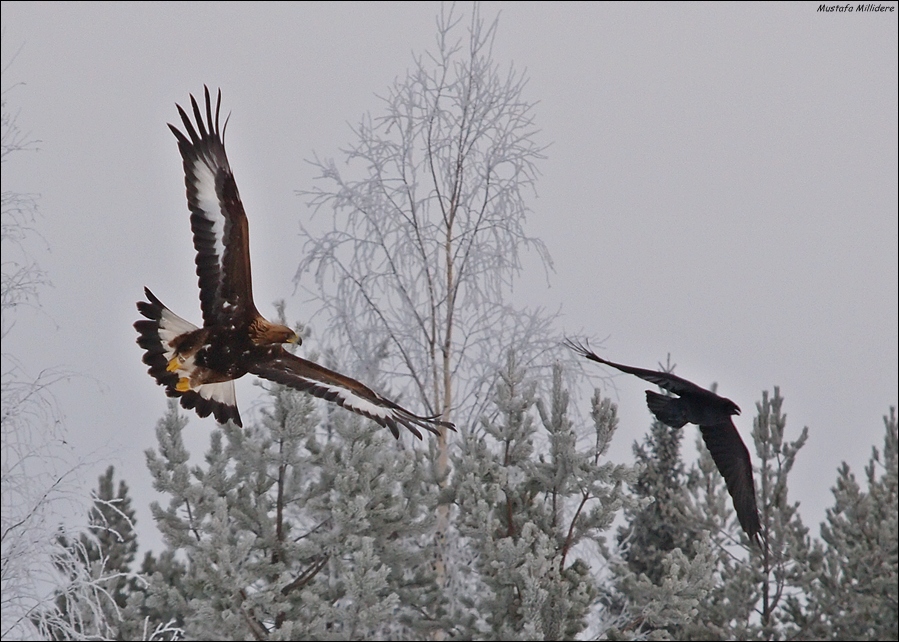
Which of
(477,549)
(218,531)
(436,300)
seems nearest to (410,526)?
(477,549)

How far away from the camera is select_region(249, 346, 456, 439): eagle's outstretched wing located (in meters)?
6.60

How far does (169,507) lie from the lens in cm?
1269

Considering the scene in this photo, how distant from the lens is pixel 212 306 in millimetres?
6156

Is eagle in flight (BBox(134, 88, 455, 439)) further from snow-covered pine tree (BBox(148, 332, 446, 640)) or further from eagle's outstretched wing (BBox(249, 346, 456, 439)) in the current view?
snow-covered pine tree (BBox(148, 332, 446, 640))

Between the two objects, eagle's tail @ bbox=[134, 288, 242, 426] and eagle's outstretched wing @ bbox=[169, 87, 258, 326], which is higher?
eagle's outstretched wing @ bbox=[169, 87, 258, 326]

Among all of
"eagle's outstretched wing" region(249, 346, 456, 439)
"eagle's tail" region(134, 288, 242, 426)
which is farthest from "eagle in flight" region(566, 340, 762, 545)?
"eagle's tail" region(134, 288, 242, 426)

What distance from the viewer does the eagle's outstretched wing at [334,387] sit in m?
6.60

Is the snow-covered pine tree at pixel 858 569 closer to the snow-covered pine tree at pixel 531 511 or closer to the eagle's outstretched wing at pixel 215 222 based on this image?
the snow-covered pine tree at pixel 531 511

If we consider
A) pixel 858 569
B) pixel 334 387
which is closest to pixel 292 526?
pixel 334 387

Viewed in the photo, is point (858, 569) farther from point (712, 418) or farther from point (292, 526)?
point (712, 418)

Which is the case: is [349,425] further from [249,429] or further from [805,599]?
[805,599]

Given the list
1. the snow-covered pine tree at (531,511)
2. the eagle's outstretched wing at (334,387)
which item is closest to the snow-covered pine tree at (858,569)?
the snow-covered pine tree at (531,511)

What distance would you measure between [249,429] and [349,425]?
1.43m

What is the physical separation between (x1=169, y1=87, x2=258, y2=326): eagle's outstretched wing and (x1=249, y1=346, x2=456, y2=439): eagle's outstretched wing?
34cm
